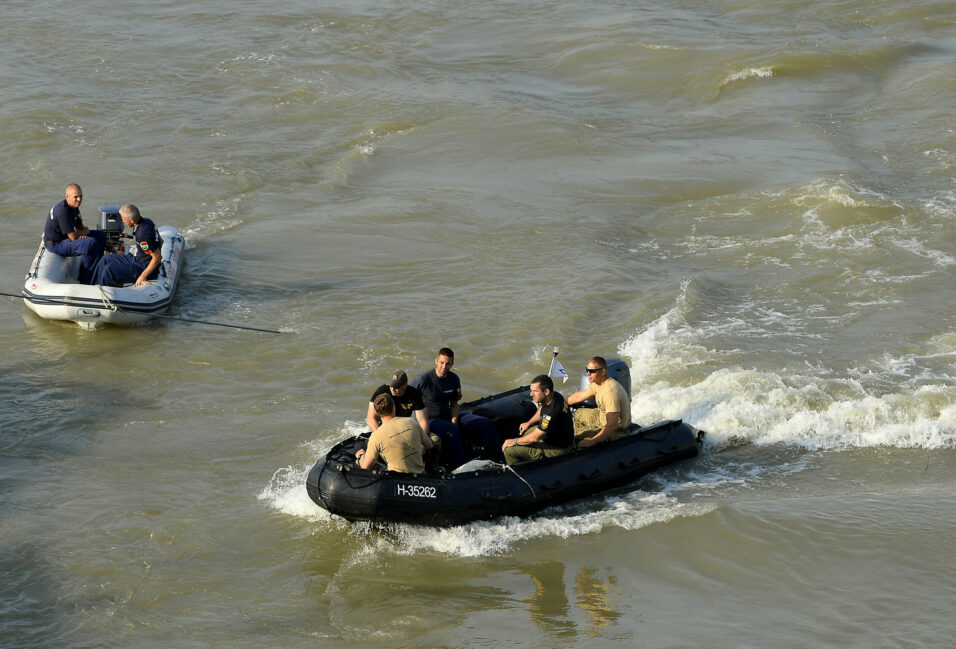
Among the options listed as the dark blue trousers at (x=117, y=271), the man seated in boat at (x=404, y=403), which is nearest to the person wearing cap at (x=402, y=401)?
the man seated in boat at (x=404, y=403)

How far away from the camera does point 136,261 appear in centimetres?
1394

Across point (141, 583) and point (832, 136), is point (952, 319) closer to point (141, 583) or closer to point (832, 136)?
point (832, 136)

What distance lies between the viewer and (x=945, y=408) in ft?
38.2

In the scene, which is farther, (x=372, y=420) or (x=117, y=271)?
(x=117, y=271)

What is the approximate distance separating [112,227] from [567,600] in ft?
28.2

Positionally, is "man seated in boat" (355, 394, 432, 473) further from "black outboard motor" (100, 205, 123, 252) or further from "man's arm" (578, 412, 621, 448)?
"black outboard motor" (100, 205, 123, 252)

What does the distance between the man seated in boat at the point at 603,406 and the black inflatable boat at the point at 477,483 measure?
97 millimetres

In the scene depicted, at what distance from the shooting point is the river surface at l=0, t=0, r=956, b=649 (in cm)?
865

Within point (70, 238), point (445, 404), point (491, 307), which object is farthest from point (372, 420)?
point (70, 238)

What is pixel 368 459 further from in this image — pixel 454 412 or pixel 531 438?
pixel 531 438

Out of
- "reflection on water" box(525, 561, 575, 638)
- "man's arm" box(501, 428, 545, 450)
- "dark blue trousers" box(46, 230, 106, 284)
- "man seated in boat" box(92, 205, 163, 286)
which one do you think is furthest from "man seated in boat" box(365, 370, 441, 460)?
"dark blue trousers" box(46, 230, 106, 284)

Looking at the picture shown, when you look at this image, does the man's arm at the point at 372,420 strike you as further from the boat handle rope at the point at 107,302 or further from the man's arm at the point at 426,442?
the boat handle rope at the point at 107,302

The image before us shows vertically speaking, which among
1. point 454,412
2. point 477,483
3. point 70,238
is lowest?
point 477,483

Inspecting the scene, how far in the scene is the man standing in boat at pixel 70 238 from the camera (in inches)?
543
